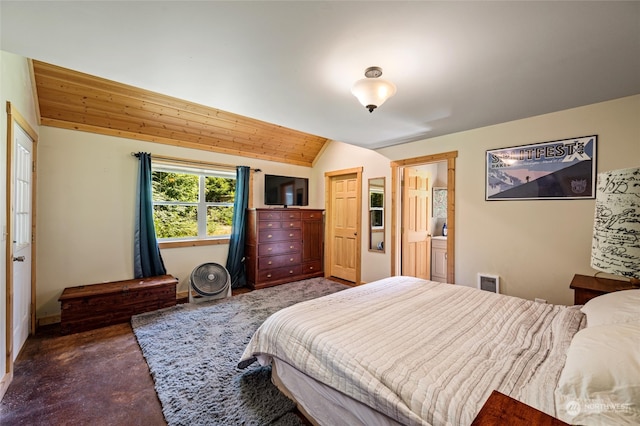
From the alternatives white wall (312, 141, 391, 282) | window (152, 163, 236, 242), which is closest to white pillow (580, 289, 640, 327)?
white wall (312, 141, 391, 282)

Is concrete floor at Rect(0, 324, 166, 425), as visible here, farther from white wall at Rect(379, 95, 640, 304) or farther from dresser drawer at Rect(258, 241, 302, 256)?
white wall at Rect(379, 95, 640, 304)

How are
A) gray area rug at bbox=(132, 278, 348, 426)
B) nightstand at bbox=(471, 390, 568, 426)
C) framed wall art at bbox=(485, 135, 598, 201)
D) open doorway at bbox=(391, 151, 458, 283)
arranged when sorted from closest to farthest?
nightstand at bbox=(471, 390, 568, 426) → gray area rug at bbox=(132, 278, 348, 426) → framed wall art at bbox=(485, 135, 598, 201) → open doorway at bbox=(391, 151, 458, 283)

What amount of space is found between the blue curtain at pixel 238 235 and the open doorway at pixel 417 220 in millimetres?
2457

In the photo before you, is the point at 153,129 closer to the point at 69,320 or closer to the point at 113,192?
the point at 113,192

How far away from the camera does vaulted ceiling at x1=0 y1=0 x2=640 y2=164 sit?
4.33 feet

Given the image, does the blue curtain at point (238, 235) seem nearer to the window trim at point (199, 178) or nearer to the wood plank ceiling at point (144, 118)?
the window trim at point (199, 178)

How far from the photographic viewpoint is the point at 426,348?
51.1 inches

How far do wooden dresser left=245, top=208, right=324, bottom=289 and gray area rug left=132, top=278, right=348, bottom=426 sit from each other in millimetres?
729

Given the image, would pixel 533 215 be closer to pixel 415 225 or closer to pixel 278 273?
pixel 415 225

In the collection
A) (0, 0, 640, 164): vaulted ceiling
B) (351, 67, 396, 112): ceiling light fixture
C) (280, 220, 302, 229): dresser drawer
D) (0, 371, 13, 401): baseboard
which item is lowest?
(0, 371, 13, 401): baseboard

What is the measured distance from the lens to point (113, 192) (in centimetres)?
336

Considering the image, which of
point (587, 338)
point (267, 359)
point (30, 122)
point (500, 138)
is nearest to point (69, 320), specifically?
point (30, 122)

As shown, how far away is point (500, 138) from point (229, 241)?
4078 millimetres

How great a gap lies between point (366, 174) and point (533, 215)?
234 centimetres
